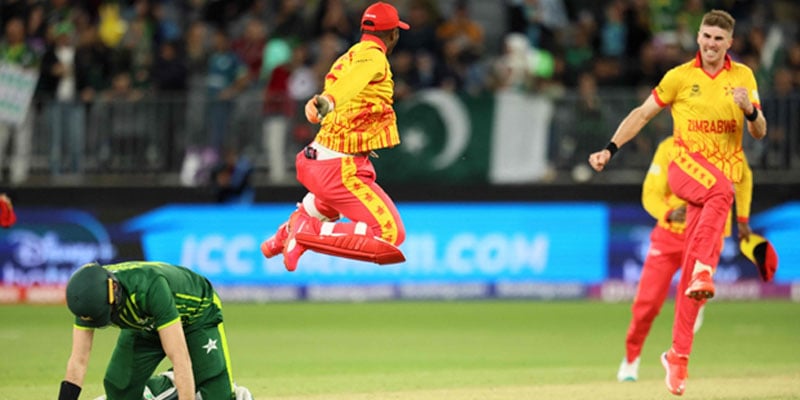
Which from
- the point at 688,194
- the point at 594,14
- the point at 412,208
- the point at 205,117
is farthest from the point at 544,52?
the point at 688,194

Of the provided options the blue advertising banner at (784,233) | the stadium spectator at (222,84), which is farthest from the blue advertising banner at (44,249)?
the blue advertising banner at (784,233)

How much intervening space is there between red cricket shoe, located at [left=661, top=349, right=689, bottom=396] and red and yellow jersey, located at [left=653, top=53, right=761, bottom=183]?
146 cm

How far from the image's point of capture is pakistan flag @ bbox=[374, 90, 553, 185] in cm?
2006

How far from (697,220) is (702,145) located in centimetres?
59

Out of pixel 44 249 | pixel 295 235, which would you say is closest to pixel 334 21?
pixel 44 249

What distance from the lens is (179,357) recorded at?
855 centimetres

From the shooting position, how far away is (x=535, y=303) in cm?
2014

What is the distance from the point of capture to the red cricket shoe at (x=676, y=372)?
10.6 meters

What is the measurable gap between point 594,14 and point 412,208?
5.02 metres

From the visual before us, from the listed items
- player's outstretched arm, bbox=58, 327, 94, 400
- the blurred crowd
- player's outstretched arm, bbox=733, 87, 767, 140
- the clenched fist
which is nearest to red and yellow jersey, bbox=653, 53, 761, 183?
player's outstretched arm, bbox=733, 87, 767, 140

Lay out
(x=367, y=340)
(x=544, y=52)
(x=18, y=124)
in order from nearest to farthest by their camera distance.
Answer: (x=367, y=340) → (x=18, y=124) → (x=544, y=52)

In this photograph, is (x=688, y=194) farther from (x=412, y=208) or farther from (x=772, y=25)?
(x=772, y=25)

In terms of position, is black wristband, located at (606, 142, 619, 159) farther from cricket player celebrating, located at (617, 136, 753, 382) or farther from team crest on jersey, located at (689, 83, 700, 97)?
cricket player celebrating, located at (617, 136, 753, 382)

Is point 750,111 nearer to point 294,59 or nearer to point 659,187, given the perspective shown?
point 659,187
